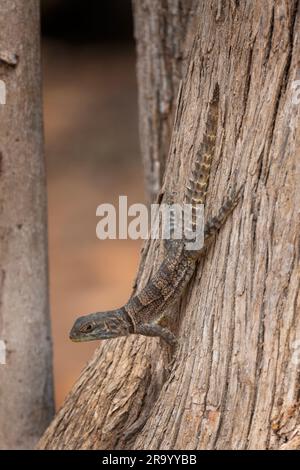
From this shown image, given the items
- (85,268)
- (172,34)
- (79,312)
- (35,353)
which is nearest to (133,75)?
(85,268)

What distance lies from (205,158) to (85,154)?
6419 millimetres

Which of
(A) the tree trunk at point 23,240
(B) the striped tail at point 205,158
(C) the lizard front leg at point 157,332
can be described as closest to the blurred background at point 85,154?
(A) the tree trunk at point 23,240

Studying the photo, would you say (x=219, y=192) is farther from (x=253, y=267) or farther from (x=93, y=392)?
(x=93, y=392)

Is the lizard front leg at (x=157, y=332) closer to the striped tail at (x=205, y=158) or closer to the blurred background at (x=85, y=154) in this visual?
the striped tail at (x=205, y=158)

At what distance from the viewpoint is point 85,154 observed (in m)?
10.5

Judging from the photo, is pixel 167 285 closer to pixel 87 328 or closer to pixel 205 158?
pixel 87 328

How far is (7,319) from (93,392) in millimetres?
828

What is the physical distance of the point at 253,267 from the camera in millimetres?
3787

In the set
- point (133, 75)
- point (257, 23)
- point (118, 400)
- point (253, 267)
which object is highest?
point (133, 75)

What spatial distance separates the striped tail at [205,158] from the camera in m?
4.21

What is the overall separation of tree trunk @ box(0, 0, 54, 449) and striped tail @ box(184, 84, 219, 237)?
3.97 feet

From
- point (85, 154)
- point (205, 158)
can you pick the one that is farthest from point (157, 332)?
point (85, 154)

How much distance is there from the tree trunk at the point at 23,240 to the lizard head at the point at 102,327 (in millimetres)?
814

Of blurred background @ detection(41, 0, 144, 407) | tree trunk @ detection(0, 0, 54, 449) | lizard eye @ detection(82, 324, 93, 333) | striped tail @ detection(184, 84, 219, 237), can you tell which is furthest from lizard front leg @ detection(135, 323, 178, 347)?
blurred background @ detection(41, 0, 144, 407)
